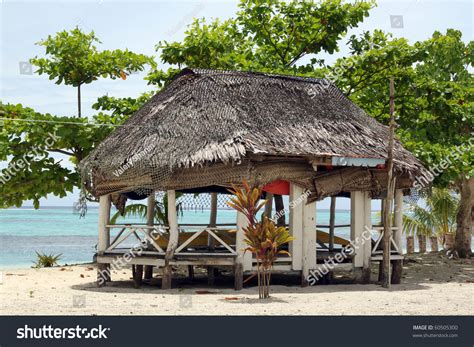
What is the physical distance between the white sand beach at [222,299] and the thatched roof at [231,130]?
7.24ft

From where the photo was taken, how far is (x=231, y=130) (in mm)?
15891

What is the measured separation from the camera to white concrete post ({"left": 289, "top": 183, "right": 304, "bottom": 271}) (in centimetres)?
1612

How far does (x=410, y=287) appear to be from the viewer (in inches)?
683

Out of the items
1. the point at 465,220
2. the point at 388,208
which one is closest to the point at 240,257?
the point at 388,208

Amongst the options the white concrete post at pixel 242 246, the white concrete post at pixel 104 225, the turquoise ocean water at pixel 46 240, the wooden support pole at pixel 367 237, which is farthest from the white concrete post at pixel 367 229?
the turquoise ocean water at pixel 46 240

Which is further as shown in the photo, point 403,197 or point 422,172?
point 403,197

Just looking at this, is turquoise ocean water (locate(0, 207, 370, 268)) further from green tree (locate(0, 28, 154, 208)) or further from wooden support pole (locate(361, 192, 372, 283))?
wooden support pole (locate(361, 192, 372, 283))

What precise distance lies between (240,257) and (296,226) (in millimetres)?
1381

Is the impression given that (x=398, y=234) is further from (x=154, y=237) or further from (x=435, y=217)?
(x=435, y=217)

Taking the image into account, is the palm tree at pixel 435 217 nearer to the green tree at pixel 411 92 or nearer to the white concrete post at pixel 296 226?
the green tree at pixel 411 92

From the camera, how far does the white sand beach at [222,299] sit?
1282 cm

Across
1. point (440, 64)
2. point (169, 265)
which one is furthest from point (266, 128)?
point (440, 64)

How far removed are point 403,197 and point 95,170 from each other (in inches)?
290
